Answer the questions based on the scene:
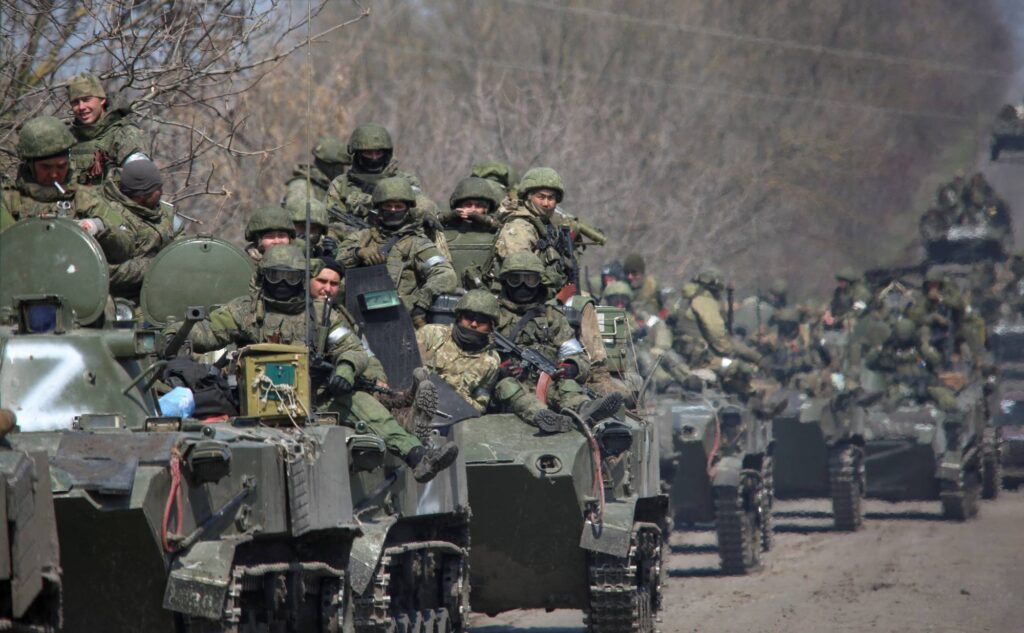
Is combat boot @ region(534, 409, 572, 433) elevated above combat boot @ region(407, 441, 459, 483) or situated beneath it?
elevated above

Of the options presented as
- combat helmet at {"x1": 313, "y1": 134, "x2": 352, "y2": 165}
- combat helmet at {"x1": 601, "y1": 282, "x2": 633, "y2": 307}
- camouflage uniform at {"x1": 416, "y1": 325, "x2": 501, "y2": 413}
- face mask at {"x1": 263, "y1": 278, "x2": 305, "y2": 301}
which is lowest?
camouflage uniform at {"x1": 416, "y1": 325, "x2": 501, "y2": 413}

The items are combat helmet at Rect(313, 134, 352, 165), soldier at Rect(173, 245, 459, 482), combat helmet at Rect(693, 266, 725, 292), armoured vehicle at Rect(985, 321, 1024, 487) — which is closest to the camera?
soldier at Rect(173, 245, 459, 482)

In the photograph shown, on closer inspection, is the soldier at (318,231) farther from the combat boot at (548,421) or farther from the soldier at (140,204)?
the combat boot at (548,421)

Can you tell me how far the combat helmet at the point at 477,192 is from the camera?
17256 millimetres

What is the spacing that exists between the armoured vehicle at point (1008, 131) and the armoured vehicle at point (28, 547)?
2967 cm

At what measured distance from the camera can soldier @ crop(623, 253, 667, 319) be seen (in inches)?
1089

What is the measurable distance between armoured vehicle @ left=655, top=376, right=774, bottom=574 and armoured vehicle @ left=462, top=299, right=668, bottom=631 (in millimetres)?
6675

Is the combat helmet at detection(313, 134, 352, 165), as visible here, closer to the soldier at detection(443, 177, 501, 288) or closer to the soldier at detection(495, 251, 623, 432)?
the soldier at detection(443, 177, 501, 288)

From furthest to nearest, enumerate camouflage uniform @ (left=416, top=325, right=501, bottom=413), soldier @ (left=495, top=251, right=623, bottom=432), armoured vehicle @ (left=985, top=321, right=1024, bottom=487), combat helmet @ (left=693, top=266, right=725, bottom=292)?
armoured vehicle @ (left=985, top=321, right=1024, bottom=487), combat helmet @ (left=693, top=266, right=725, bottom=292), soldier @ (left=495, top=251, right=623, bottom=432), camouflage uniform @ (left=416, top=325, right=501, bottom=413)

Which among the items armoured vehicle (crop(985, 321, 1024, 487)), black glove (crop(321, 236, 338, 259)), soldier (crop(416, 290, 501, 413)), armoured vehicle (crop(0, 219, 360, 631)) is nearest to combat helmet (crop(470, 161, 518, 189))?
black glove (crop(321, 236, 338, 259))

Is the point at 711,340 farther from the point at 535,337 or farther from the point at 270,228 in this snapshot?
the point at 270,228

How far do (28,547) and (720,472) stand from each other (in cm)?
1496

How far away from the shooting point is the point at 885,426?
27.7 metres

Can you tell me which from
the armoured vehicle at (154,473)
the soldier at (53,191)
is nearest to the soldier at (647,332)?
the soldier at (53,191)
